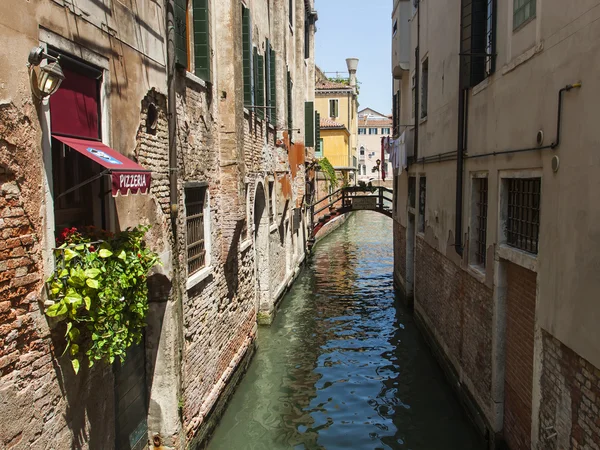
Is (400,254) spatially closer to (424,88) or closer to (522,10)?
(424,88)

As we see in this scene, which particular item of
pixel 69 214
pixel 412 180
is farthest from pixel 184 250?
pixel 412 180

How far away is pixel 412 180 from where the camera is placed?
14641 millimetres

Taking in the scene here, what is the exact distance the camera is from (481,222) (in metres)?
7.89

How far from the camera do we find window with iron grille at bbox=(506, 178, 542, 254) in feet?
19.0

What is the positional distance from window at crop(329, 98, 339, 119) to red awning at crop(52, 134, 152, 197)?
39178 mm

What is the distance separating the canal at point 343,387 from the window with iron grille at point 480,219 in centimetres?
237

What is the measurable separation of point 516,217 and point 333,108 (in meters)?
37.4

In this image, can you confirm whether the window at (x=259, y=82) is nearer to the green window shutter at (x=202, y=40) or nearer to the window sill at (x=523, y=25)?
the green window shutter at (x=202, y=40)

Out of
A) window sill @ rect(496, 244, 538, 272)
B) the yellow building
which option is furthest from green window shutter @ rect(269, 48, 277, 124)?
the yellow building

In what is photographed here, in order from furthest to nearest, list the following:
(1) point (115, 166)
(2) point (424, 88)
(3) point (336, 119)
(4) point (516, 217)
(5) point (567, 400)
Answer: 1. (3) point (336, 119)
2. (2) point (424, 88)
3. (4) point (516, 217)
4. (5) point (567, 400)
5. (1) point (115, 166)

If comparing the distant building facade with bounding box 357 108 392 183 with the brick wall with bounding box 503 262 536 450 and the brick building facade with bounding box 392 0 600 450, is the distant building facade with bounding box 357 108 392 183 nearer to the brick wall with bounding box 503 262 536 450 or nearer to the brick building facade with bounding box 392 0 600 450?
the brick building facade with bounding box 392 0 600 450

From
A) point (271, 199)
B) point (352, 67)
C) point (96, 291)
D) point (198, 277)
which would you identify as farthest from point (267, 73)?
point (352, 67)

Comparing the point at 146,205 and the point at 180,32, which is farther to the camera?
the point at 180,32

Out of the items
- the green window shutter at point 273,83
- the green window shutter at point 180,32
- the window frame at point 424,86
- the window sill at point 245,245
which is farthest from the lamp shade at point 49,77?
the window frame at point 424,86
